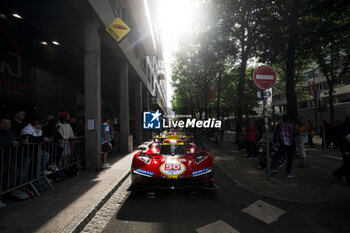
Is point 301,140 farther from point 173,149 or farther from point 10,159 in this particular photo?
point 10,159

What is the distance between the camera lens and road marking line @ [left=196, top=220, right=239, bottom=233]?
102 inches

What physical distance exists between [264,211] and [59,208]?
3.62 metres

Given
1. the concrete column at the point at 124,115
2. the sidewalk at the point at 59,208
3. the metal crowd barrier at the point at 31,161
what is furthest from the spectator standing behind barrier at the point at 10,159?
the concrete column at the point at 124,115

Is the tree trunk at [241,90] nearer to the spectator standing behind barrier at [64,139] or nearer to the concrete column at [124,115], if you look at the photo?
the concrete column at [124,115]

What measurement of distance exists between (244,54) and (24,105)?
13.5 metres

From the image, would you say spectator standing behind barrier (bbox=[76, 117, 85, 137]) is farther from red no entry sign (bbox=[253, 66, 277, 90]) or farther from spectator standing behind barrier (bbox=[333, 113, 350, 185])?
spectator standing behind barrier (bbox=[333, 113, 350, 185])

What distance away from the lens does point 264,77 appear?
4973mm

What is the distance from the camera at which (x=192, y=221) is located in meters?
2.87

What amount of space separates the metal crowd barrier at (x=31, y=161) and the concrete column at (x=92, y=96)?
0.56 meters

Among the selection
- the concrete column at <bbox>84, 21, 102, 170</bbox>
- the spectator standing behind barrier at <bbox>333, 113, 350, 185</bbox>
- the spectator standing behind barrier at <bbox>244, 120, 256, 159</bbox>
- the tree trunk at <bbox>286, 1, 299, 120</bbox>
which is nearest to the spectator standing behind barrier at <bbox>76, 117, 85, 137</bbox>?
the concrete column at <bbox>84, 21, 102, 170</bbox>

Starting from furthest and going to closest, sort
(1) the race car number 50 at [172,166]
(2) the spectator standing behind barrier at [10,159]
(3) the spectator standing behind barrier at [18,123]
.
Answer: (3) the spectator standing behind barrier at [18,123], (1) the race car number 50 at [172,166], (2) the spectator standing behind barrier at [10,159]

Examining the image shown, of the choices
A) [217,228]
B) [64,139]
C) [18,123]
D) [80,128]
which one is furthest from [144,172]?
[80,128]

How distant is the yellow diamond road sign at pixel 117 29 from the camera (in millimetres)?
7339

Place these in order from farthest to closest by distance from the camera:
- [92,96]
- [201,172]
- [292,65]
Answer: [292,65] → [92,96] → [201,172]
